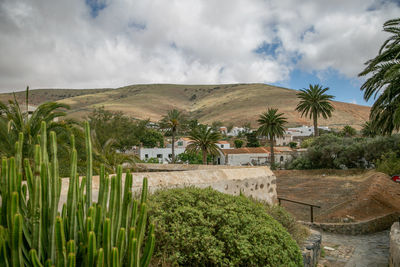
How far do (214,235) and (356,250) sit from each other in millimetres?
6151

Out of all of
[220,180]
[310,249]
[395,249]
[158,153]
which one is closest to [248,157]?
[158,153]

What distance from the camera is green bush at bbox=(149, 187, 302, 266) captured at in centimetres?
383

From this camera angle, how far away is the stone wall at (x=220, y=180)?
17.5ft

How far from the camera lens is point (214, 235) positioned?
4.15 meters

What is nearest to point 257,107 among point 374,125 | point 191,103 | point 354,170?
point 191,103

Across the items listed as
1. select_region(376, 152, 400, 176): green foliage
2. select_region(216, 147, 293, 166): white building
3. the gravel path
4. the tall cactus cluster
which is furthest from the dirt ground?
select_region(216, 147, 293, 166): white building

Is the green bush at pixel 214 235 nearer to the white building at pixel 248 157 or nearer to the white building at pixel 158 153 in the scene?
the white building at pixel 158 153

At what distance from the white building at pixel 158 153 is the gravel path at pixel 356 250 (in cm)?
3174

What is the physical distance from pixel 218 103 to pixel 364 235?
12992 cm

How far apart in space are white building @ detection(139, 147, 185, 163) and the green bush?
3582 cm

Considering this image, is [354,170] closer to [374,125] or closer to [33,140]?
[374,125]

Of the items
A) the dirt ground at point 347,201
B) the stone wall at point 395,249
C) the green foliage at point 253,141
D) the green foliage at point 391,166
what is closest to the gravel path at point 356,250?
the stone wall at point 395,249

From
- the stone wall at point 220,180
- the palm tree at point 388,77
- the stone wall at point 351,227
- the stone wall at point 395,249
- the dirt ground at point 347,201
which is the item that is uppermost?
the palm tree at point 388,77

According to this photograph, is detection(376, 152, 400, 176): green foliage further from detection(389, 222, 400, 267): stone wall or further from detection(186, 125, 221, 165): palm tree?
detection(186, 125, 221, 165): palm tree
